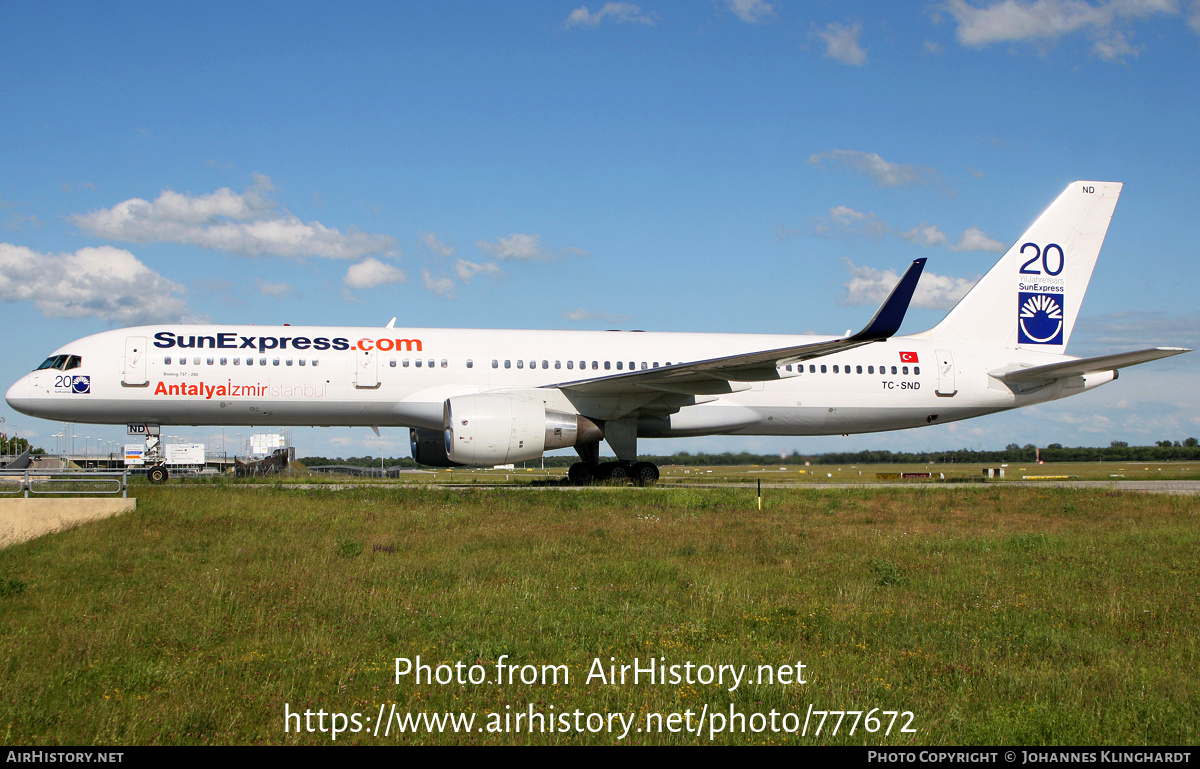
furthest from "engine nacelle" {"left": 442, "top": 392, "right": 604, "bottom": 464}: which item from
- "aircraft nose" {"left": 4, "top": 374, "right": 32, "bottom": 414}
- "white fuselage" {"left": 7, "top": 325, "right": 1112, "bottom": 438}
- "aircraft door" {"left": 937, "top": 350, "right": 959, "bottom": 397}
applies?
"aircraft door" {"left": 937, "top": 350, "right": 959, "bottom": 397}

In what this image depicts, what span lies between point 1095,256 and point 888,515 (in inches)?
617

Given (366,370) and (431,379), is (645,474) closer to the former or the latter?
(431,379)

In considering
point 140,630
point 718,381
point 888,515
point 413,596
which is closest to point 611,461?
point 718,381

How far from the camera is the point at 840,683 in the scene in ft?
19.0

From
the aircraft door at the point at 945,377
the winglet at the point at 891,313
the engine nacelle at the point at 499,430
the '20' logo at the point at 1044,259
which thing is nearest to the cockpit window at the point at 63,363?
the engine nacelle at the point at 499,430

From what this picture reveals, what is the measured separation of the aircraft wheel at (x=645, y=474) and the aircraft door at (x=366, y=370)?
706 centimetres

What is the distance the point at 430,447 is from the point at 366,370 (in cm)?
280

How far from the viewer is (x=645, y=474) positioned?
21.9 m

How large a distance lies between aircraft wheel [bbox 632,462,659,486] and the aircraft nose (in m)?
15.0

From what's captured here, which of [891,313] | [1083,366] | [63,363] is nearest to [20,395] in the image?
[63,363]

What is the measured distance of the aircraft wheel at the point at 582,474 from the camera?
875 inches

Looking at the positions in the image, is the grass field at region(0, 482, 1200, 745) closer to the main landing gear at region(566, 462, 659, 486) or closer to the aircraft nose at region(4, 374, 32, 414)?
the main landing gear at region(566, 462, 659, 486)

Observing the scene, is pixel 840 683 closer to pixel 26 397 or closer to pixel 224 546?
pixel 224 546

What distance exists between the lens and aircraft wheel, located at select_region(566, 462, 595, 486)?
2223 cm
